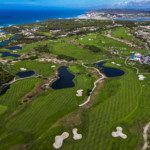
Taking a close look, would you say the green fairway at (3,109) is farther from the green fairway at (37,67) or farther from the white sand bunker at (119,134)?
the green fairway at (37,67)

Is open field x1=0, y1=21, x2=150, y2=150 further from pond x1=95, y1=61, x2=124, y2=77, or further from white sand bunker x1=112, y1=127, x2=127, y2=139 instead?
pond x1=95, y1=61, x2=124, y2=77

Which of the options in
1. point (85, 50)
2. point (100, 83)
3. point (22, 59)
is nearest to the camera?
point (100, 83)

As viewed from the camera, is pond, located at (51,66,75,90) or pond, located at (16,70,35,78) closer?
pond, located at (51,66,75,90)

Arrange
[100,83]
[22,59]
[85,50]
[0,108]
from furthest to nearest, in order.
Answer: [85,50]
[22,59]
[100,83]
[0,108]

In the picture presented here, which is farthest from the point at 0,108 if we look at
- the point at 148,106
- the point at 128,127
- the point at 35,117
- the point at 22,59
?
the point at 22,59

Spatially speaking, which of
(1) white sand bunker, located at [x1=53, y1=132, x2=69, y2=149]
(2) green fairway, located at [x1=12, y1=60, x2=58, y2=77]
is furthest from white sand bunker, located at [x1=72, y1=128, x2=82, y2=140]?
(2) green fairway, located at [x1=12, y1=60, x2=58, y2=77]

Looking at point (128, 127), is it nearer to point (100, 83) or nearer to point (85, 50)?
point (100, 83)
